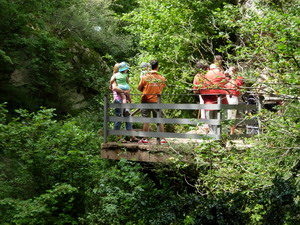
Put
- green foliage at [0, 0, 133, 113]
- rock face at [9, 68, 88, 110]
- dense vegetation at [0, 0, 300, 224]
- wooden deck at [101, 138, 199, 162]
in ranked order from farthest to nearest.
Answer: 1. rock face at [9, 68, 88, 110]
2. green foliage at [0, 0, 133, 113]
3. wooden deck at [101, 138, 199, 162]
4. dense vegetation at [0, 0, 300, 224]

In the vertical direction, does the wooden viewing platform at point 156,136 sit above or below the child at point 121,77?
below

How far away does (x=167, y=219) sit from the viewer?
6.75 metres

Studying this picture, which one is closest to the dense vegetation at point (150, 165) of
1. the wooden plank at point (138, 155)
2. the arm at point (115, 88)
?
the wooden plank at point (138, 155)

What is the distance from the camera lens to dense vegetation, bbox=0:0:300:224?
19.2 ft

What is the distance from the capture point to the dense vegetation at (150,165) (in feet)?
19.2

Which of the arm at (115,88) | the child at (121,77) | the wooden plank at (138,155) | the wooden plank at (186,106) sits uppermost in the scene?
the child at (121,77)

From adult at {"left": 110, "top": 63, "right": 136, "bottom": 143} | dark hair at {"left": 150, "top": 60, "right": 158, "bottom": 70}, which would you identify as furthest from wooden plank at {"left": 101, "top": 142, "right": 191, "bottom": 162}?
dark hair at {"left": 150, "top": 60, "right": 158, "bottom": 70}

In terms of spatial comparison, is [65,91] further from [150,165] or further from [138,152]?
[138,152]

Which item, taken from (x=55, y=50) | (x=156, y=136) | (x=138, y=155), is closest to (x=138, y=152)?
(x=138, y=155)

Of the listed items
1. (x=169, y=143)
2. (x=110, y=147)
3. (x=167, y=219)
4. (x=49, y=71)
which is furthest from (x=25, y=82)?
(x=167, y=219)

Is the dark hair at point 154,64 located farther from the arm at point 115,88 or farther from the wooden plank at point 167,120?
the wooden plank at point 167,120

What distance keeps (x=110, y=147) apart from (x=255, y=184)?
380 centimetres

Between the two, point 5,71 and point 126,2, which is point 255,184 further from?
point 126,2

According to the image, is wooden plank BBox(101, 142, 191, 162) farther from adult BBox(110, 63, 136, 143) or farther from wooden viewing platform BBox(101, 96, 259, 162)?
adult BBox(110, 63, 136, 143)
